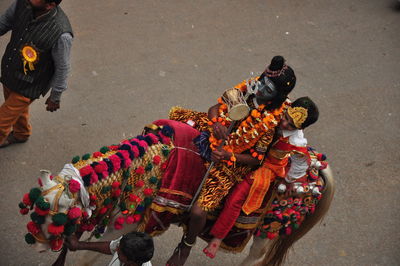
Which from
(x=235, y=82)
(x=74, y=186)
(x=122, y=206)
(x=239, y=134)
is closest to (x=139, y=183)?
(x=122, y=206)

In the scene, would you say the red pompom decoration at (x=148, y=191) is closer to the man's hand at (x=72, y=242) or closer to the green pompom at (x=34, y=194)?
the man's hand at (x=72, y=242)

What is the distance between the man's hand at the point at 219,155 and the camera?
11.5ft

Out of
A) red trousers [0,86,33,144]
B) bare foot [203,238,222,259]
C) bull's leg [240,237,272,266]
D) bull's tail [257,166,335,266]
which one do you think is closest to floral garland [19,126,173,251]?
bare foot [203,238,222,259]

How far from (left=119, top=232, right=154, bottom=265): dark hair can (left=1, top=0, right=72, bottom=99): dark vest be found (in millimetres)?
1964

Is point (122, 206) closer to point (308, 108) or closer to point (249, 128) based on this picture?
point (249, 128)

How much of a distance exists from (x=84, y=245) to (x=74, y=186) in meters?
0.51

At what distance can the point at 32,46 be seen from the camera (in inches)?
170

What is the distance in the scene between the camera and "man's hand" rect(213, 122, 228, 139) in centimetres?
348

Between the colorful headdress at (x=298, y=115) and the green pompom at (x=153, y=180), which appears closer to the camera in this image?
the colorful headdress at (x=298, y=115)

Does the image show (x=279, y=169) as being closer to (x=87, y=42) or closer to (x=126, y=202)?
(x=126, y=202)

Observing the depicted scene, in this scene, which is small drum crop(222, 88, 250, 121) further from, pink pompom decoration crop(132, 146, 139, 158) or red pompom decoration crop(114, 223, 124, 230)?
red pompom decoration crop(114, 223, 124, 230)

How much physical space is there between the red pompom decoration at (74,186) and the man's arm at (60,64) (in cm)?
161

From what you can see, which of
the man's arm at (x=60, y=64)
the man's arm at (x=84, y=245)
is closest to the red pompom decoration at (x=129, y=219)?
the man's arm at (x=84, y=245)

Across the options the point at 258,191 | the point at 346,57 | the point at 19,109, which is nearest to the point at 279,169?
the point at 258,191
